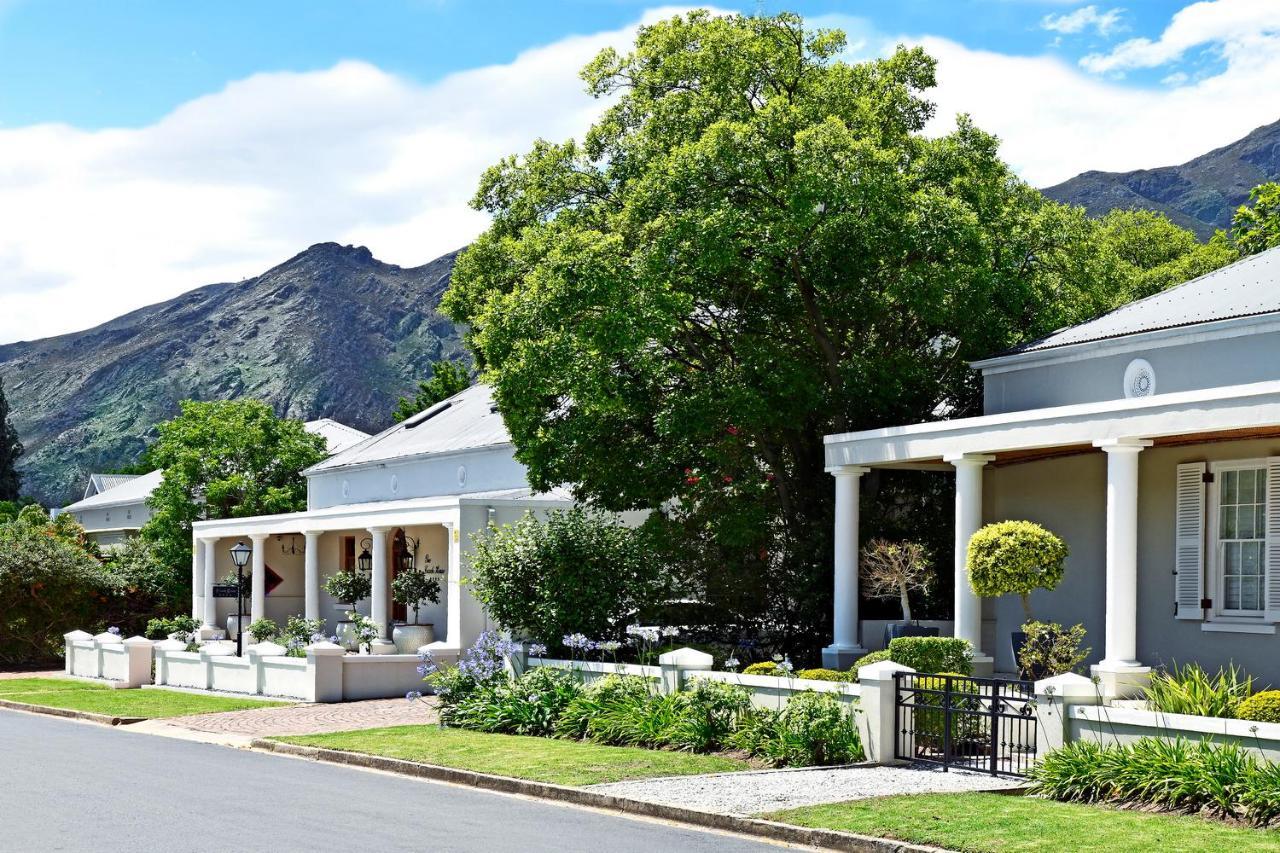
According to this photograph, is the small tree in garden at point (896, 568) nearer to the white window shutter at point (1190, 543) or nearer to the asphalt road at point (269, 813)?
the white window shutter at point (1190, 543)

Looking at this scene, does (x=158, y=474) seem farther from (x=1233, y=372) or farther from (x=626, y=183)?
(x=1233, y=372)

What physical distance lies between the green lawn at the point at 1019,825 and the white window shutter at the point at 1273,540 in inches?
243

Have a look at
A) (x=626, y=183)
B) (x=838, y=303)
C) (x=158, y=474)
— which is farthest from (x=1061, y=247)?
(x=158, y=474)

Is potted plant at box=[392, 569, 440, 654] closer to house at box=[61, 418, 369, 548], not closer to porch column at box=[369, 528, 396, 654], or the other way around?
porch column at box=[369, 528, 396, 654]

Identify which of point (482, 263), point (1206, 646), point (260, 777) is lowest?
point (260, 777)

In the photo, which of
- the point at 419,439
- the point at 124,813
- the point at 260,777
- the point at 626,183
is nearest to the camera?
the point at 124,813

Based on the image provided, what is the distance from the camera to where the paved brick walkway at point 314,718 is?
21.7 meters

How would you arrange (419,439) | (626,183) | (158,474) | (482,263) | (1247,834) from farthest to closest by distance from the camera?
(158,474) → (419,439) → (482,263) → (626,183) → (1247,834)

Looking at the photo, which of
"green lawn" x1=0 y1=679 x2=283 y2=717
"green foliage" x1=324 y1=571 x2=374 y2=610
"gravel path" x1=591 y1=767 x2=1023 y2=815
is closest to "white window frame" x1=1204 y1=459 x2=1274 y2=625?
"gravel path" x1=591 y1=767 x2=1023 y2=815

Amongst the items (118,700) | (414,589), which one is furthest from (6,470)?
(118,700)

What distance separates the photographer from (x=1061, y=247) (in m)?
26.2

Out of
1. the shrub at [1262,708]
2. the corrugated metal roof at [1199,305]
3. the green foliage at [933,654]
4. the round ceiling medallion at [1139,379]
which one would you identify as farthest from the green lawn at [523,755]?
the corrugated metal roof at [1199,305]

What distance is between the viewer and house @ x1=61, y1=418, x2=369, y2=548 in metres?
55.5

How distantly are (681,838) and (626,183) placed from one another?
1546 centimetres
